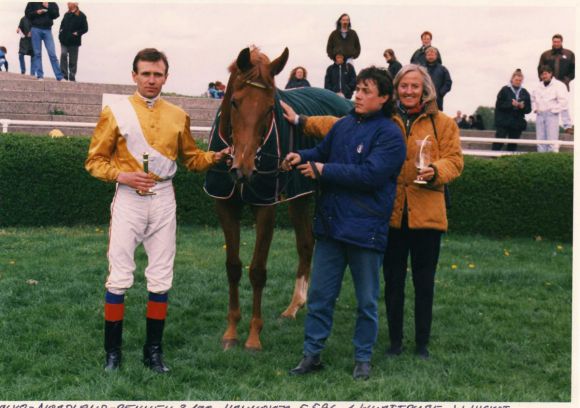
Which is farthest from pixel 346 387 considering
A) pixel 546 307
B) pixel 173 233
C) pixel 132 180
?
pixel 546 307

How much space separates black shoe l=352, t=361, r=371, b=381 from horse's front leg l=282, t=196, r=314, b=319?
1.62 meters

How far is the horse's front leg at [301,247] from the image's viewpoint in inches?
251

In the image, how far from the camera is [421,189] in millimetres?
4930

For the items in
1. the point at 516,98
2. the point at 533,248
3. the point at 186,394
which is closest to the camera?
the point at 186,394

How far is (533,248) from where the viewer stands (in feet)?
31.7

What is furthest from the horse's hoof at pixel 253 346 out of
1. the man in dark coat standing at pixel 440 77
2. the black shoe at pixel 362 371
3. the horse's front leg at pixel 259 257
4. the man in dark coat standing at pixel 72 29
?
the man in dark coat standing at pixel 72 29

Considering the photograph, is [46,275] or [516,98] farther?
[516,98]

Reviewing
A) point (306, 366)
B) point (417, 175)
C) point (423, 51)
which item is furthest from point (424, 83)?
point (423, 51)

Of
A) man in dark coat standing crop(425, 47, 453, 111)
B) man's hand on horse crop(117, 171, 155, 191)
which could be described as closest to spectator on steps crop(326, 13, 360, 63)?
man in dark coat standing crop(425, 47, 453, 111)

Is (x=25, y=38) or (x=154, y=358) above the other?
(x=25, y=38)

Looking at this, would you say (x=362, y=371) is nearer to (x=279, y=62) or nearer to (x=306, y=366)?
(x=306, y=366)

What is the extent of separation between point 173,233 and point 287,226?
596cm

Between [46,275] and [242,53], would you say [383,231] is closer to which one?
[242,53]

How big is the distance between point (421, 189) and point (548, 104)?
29.2 ft
